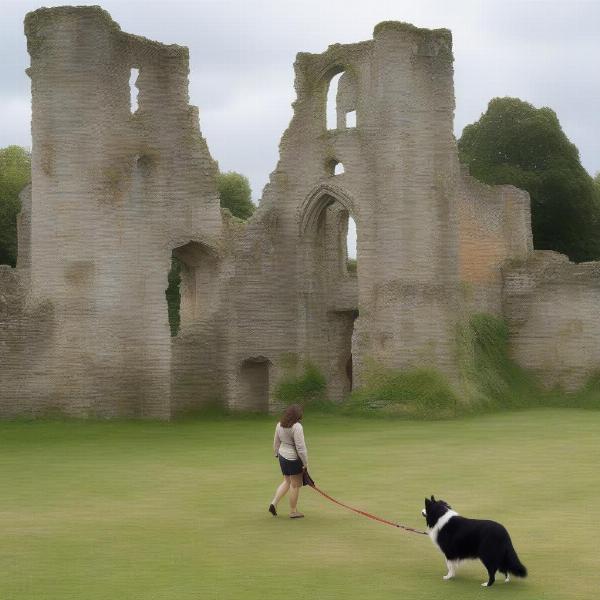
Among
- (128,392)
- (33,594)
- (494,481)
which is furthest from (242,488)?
(128,392)

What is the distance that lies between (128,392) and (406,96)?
30.2ft

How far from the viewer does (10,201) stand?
143 feet

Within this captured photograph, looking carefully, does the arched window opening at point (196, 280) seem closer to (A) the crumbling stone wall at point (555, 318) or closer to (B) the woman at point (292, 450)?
(A) the crumbling stone wall at point (555, 318)

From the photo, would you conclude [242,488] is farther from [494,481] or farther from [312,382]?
[312,382]

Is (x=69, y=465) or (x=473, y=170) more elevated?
(x=473, y=170)

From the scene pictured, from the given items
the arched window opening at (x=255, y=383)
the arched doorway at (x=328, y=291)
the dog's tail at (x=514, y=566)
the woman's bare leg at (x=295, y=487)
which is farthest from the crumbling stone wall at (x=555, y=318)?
the dog's tail at (x=514, y=566)

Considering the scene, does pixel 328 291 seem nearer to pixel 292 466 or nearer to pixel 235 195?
pixel 292 466

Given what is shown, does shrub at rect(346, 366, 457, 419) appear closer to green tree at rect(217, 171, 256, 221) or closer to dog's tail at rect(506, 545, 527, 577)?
dog's tail at rect(506, 545, 527, 577)

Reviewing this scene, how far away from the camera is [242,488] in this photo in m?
15.4

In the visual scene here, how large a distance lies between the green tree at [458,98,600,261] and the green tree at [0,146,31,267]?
17.0 m

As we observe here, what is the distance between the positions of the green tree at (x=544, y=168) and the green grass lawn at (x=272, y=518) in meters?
22.5

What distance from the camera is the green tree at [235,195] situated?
51062 mm

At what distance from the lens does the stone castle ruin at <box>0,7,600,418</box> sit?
25750mm

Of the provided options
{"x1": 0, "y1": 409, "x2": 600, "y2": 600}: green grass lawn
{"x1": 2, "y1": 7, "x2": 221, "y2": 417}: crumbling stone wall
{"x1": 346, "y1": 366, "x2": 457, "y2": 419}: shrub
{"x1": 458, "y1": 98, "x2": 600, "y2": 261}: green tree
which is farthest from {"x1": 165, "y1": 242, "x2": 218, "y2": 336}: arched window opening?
{"x1": 458, "y1": 98, "x2": 600, "y2": 261}: green tree
